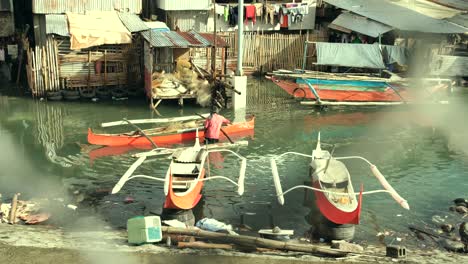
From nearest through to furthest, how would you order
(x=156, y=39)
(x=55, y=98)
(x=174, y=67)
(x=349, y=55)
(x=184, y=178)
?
(x=184, y=178) → (x=156, y=39) → (x=55, y=98) → (x=174, y=67) → (x=349, y=55)

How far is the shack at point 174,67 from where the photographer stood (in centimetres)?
2616

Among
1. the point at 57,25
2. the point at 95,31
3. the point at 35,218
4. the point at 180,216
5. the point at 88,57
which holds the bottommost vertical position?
the point at 35,218

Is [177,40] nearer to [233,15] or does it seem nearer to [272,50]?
[233,15]

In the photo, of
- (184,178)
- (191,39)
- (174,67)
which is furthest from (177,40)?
(184,178)

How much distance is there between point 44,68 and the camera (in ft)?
90.0

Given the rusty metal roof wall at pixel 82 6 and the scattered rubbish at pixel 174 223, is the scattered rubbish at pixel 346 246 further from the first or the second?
the rusty metal roof wall at pixel 82 6

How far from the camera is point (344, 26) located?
33406 millimetres

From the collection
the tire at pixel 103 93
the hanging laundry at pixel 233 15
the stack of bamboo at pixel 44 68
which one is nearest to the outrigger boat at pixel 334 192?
the tire at pixel 103 93

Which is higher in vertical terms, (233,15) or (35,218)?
(233,15)

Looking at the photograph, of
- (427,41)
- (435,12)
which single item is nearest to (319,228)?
(427,41)

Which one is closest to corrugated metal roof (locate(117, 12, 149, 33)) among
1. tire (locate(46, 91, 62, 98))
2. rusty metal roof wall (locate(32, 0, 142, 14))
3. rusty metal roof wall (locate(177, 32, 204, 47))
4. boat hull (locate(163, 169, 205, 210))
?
rusty metal roof wall (locate(32, 0, 142, 14))

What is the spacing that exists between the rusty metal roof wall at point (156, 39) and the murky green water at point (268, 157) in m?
3.23

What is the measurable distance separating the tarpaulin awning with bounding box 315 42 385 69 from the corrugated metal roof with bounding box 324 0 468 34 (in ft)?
9.03

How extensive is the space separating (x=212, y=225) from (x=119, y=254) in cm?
266
